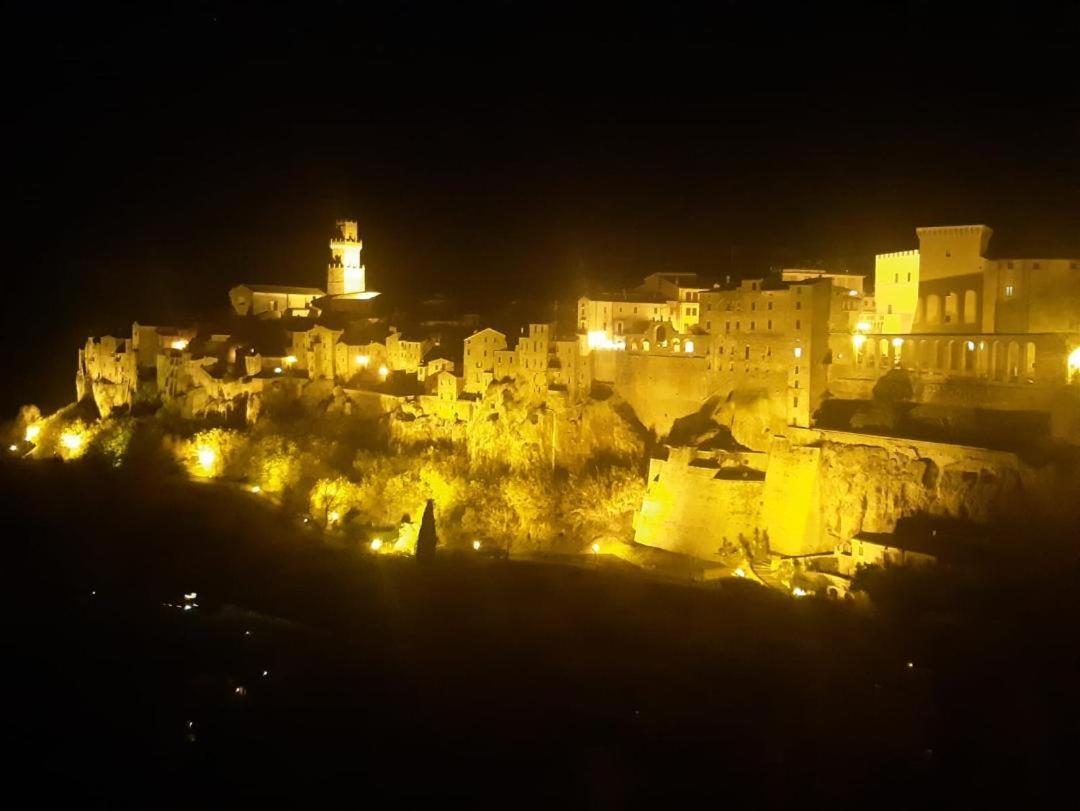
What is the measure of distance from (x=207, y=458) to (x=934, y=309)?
1231 inches

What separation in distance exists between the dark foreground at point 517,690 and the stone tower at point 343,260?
1190 inches

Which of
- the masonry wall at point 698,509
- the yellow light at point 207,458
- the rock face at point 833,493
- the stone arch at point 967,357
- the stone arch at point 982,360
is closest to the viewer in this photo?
the rock face at point 833,493

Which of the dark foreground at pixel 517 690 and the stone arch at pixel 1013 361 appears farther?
the stone arch at pixel 1013 361

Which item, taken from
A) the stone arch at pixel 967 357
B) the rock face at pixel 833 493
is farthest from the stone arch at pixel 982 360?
the rock face at pixel 833 493

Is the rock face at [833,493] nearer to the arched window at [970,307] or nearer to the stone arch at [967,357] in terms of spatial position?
the stone arch at [967,357]

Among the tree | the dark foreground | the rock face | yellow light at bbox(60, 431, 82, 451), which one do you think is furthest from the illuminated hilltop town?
yellow light at bbox(60, 431, 82, 451)

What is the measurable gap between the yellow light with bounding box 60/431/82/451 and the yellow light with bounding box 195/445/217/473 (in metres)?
10.1

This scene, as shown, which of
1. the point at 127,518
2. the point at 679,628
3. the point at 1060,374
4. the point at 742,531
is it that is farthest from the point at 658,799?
the point at 127,518

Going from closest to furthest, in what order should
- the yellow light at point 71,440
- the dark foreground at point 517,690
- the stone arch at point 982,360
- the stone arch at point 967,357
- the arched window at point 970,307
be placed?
the dark foreground at point 517,690 < the stone arch at point 982,360 < the stone arch at point 967,357 < the arched window at point 970,307 < the yellow light at point 71,440

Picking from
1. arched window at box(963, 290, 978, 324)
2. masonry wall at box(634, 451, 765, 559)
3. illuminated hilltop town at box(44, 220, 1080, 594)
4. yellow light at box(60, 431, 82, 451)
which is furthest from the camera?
yellow light at box(60, 431, 82, 451)

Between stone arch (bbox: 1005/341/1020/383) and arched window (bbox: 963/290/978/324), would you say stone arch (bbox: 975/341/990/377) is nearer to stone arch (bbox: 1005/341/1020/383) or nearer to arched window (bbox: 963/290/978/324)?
stone arch (bbox: 1005/341/1020/383)

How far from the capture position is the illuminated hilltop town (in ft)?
90.1

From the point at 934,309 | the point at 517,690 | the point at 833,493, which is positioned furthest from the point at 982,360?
the point at 517,690

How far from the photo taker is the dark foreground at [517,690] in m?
17.9
